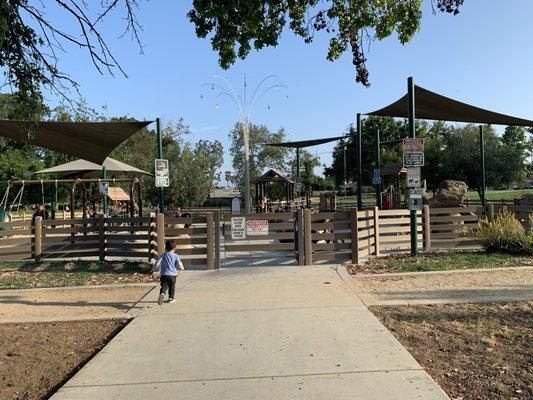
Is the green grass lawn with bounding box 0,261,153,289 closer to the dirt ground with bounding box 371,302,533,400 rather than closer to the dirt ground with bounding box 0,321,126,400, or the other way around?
the dirt ground with bounding box 0,321,126,400

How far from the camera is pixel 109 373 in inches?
195

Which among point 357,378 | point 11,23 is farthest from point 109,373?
point 11,23

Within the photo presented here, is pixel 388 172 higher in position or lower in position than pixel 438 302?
higher

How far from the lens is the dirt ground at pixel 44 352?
4.80 m

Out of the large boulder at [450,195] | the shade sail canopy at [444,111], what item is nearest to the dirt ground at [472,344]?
the shade sail canopy at [444,111]

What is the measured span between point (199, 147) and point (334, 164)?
2156 centimetres

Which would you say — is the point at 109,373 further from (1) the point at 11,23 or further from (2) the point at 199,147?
(2) the point at 199,147

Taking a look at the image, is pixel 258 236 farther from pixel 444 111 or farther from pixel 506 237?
pixel 444 111

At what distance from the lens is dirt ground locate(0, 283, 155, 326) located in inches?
293

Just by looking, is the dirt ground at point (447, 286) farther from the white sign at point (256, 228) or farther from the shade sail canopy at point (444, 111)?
the shade sail canopy at point (444, 111)

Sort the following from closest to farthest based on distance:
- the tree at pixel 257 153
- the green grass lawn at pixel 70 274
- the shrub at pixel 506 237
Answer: the green grass lawn at pixel 70 274
the shrub at pixel 506 237
the tree at pixel 257 153

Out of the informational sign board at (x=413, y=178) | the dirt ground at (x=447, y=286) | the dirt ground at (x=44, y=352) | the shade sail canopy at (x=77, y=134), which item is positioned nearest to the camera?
the dirt ground at (x=44, y=352)

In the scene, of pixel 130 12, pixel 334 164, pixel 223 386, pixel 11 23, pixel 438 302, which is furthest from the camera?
pixel 334 164

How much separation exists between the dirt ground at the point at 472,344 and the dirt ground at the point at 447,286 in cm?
48
